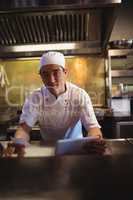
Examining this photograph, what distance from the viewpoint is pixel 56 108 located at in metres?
1.75

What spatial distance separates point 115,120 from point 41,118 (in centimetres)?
98

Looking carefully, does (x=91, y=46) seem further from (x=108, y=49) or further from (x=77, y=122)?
(x=77, y=122)

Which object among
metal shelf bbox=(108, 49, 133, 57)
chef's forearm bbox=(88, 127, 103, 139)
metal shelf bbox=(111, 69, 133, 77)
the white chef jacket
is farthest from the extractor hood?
chef's forearm bbox=(88, 127, 103, 139)

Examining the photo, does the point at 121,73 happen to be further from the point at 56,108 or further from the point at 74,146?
the point at 74,146

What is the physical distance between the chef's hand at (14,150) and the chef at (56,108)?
0.34 metres

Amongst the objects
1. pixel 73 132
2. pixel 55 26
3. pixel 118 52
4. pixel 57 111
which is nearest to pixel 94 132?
pixel 73 132

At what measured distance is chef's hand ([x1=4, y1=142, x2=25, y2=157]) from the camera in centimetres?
113

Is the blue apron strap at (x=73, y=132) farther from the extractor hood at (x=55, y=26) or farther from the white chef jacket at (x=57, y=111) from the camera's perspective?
the extractor hood at (x=55, y=26)

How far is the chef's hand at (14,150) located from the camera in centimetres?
113

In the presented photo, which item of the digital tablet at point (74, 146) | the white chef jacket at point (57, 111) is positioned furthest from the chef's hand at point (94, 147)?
the white chef jacket at point (57, 111)

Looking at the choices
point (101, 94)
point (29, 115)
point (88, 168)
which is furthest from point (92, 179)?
point (101, 94)

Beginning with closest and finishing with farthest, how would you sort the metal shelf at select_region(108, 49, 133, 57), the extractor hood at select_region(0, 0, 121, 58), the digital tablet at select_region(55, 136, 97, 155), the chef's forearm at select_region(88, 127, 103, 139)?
the digital tablet at select_region(55, 136, 97, 155)
the extractor hood at select_region(0, 0, 121, 58)
the chef's forearm at select_region(88, 127, 103, 139)
the metal shelf at select_region(108, 49, 133, 57)

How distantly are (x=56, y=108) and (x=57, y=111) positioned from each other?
0.07ft

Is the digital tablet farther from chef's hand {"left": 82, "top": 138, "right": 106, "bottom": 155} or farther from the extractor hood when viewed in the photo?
the extractor hood
